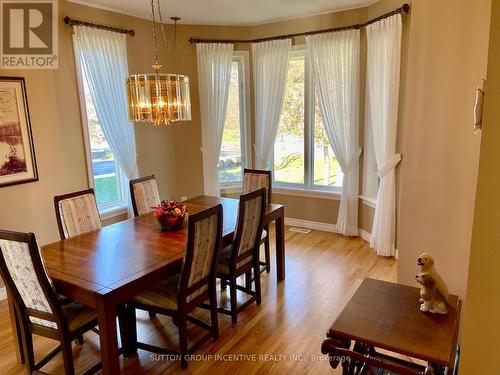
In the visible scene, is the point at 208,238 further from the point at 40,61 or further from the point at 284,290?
the point at 40,61

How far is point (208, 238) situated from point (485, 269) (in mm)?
1935

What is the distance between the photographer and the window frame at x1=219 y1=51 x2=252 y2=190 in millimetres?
5242

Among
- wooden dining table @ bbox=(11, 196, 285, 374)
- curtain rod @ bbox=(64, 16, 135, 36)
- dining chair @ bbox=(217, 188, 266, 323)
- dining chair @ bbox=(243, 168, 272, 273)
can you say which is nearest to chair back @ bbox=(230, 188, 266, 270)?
dining chair @ bbox=(217, 188, 266, 323)

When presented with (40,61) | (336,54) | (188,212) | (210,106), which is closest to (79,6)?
(40,61)

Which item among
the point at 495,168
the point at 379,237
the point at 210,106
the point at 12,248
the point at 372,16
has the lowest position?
the point at 379,237

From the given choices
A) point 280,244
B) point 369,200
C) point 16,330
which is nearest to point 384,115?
point 369,200

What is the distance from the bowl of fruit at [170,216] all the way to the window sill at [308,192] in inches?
105

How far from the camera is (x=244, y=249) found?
305 cm

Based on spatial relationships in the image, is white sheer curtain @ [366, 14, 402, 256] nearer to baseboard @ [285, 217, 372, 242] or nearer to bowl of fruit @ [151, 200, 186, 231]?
baseboard @ [285, 217, 372, 242]

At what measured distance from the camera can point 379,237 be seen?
4.23m

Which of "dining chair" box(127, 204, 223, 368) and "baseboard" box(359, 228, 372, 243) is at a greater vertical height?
"dining chair" box(127, 204, 223, 368)

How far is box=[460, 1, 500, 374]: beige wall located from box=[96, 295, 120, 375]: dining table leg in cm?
176

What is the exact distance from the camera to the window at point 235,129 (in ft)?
17.4

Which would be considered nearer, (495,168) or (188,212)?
(495,168)
